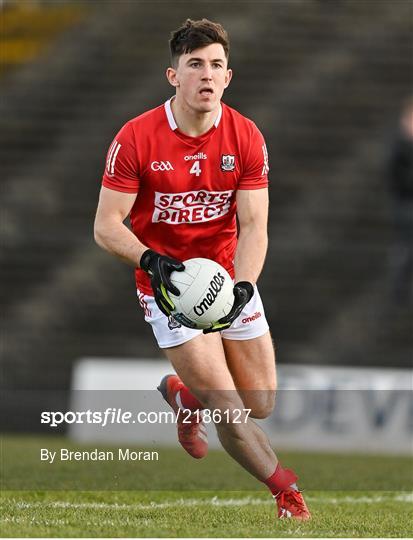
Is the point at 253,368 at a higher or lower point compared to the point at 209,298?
lower

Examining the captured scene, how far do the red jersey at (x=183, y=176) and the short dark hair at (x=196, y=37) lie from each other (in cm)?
39

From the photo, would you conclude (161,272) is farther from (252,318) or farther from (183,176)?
(252,318)

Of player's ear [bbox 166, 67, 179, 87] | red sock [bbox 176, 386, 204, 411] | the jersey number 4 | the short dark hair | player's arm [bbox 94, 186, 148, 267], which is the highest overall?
the short dark hair

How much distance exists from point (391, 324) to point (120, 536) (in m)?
10.1

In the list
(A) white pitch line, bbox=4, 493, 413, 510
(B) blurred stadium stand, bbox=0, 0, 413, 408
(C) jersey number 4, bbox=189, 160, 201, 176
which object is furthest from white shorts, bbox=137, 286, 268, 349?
(B) blurred stadium stand, bbox=0, 0, 413, 408

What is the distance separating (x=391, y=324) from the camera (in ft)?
47.5

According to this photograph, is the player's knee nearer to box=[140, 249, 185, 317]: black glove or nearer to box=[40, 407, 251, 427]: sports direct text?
box=[40, 407, 251, 427]: sports direct text

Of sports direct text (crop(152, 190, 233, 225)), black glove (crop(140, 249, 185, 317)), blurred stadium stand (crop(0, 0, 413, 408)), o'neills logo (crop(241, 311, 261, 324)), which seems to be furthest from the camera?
blurred stadium stand (crop(0, 0, 413, 408))

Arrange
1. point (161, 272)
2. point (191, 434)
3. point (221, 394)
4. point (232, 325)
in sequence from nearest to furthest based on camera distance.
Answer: point (161, 272) → point (221, 394) → point (232, 325) → point (191, 434)

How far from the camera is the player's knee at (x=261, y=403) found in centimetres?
613

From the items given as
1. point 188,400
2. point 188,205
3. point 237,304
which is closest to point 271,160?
point 188,400

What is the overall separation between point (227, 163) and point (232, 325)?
0.83 metres

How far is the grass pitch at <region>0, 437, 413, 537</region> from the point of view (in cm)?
507

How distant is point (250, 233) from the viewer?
589cm
